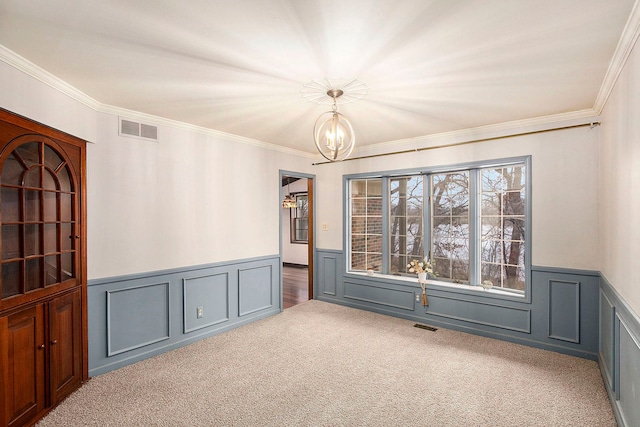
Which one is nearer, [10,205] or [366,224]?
[10,205]

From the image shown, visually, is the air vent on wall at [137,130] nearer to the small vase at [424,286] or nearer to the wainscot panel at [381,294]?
the wainscot panel at [381,294]

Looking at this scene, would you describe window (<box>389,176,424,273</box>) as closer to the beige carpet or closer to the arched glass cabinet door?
the beige carpet

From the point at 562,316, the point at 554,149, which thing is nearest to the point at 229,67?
the point at 554,149

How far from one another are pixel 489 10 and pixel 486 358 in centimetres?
316

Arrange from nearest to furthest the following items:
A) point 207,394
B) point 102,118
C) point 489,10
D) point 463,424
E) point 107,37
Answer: point 489,10 < point 107,37 < point 463,424 < point 207,394 < point 102,118

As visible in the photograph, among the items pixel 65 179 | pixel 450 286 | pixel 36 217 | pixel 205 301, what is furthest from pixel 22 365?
pixel 450 286

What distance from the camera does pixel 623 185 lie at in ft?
7.16

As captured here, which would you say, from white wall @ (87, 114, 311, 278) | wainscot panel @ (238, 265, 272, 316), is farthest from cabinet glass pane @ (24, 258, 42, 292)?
wainscot panel @ (238, 265, 272, 316)

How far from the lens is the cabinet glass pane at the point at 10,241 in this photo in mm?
2164

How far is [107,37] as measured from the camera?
1914 millimetres

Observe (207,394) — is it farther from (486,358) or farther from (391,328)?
(486,358)

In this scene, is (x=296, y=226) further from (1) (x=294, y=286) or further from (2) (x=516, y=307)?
(2) (x=516, y=307)

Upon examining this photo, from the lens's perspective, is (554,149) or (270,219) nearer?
(554,149)

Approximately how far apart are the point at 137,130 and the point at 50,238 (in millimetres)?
1357
